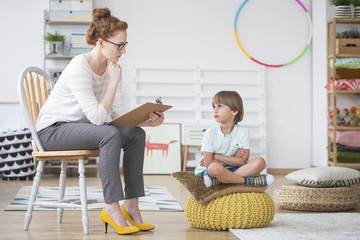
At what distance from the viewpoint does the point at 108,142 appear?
2.39 m

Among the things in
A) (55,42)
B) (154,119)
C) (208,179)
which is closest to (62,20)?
(55,42)

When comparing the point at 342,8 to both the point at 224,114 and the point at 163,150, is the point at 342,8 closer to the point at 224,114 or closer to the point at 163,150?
the point at 163,150

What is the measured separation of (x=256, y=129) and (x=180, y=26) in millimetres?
1339

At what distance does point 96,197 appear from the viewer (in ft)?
12.4

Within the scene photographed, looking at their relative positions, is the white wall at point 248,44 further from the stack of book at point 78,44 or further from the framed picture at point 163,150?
the framed picture at point 163,150

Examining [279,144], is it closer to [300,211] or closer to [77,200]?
[300,211]

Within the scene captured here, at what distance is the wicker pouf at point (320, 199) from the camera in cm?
321

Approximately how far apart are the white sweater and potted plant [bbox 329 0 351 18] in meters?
3.11

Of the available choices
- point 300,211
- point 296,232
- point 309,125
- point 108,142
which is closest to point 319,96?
point 309,125

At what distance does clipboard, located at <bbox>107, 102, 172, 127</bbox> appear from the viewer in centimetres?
241

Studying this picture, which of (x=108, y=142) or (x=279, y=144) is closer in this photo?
(x=108, y=142)

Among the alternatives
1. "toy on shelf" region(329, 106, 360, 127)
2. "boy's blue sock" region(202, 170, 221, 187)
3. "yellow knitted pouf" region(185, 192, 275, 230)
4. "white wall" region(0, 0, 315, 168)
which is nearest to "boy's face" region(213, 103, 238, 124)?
"boy's blue sock" region(202, 170, 221, 187)

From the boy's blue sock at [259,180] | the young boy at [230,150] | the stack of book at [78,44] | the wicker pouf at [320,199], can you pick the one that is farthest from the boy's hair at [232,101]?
the stack of book at [78,44]

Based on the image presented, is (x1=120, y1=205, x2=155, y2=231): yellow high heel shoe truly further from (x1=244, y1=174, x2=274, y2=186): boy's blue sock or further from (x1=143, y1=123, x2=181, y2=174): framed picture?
(x1=143, y1=123, x2=181, y2=174): framed picture
